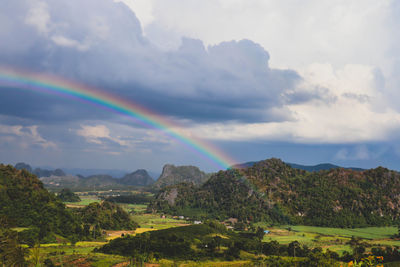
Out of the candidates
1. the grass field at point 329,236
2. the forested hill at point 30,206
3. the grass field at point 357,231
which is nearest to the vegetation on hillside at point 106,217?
the forested hill at point 30,206

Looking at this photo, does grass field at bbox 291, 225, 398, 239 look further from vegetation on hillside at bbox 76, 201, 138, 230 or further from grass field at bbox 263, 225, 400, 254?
vegetation on hillside at bbox 76, 201, 138, 230

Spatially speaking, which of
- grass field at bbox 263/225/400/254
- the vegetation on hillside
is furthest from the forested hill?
grass field at bbox 263/225/400/254

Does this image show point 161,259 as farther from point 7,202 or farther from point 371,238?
point 371,238

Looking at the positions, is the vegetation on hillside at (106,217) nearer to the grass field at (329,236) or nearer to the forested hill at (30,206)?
the forested hill at (30,206)

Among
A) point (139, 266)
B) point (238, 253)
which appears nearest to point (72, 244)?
point (139, 266)

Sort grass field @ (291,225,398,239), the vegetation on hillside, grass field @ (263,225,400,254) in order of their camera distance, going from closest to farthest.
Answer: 1. grass field @ (263,225,400,254)
2. the vegetation on hillside
3. grass field @ (291,225,398,239)

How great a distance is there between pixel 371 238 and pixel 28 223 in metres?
164

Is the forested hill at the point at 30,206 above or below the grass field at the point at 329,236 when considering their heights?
above

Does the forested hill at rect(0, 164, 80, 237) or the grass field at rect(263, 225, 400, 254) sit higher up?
the forested hill at rect(0, 164, 80, 237)

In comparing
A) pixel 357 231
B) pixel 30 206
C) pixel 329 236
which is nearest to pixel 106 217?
pixel 30 206

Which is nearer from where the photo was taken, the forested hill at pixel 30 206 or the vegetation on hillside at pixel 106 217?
the forested hill at pixel 30 206

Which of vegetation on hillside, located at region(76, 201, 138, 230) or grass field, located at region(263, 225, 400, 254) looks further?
vegetation on hillside, located at region(76, 201, 138, 230)

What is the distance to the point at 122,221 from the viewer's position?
6875 inches

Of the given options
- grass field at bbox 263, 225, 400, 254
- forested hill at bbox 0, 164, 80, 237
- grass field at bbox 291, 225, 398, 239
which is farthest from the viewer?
grass field at bbox 291, 225, 398, 239
